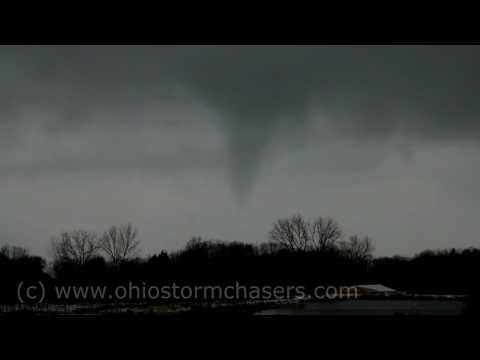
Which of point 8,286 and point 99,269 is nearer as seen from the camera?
point 8,286

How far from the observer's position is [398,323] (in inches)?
97.7

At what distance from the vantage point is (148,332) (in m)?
2.54

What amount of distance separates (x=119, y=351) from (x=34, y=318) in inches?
21.2
